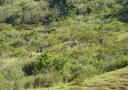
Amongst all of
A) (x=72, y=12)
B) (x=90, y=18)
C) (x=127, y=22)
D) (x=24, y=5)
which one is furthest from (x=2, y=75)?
(x=24, y=5)

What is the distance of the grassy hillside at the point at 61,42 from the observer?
784cm

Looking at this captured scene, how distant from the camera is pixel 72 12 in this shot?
2773 centimetres

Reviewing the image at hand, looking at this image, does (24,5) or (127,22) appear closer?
(127,22)

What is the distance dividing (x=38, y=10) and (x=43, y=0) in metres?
4.31

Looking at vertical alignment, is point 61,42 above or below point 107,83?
below

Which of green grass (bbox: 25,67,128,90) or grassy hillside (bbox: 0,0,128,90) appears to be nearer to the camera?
Result: green grass (bbox: 25,67,128,90)

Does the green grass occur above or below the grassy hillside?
Result: above

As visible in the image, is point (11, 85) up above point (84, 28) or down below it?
→ above

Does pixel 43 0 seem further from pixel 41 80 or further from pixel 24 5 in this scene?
pixel 41 80

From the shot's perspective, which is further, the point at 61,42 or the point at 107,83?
the point at 61,42

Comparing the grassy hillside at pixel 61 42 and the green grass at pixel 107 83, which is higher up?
the green grass at pixel 107 83

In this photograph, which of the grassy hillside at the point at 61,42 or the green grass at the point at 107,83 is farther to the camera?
the grassy hillside at the point at 61,42

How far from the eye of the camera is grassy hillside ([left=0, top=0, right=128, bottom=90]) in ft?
25.7

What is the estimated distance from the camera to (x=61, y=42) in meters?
17.8
